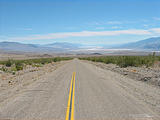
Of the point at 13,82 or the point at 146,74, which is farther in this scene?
the point at 146,74

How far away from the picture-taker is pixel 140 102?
28.9 feet

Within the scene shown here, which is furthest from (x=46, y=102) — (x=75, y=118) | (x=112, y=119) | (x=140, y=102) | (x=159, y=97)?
(x=159, y=97)

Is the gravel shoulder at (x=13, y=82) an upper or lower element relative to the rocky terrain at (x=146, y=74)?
lower

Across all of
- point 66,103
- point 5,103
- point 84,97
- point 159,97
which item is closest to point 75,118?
point 66,103

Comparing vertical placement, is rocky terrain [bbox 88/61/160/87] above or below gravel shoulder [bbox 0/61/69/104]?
above

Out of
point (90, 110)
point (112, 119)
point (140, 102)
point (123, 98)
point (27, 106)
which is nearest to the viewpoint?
point (112, 119)

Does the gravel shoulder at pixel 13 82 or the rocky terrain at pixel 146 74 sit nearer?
the gravel shoulder at pixel 13 82

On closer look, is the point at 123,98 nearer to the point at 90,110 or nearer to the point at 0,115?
the point at 90,110

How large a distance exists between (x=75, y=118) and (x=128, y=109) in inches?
95.6

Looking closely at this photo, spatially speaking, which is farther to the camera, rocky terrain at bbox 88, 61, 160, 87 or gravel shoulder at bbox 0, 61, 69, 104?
rocky terrain at bbox 88, 61, 160, 87

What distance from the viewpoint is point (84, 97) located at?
9883 millimetres

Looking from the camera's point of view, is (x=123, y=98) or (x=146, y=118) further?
(x=123, y=98)

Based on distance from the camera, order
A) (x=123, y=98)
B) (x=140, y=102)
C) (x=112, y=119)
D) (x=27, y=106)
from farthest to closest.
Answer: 1. (x=123, y=98)
2. (x=140, y=102)
3. (x=27, y=106)
4. (x=112, y=119)

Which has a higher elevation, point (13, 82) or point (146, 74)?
point (146, 74)
